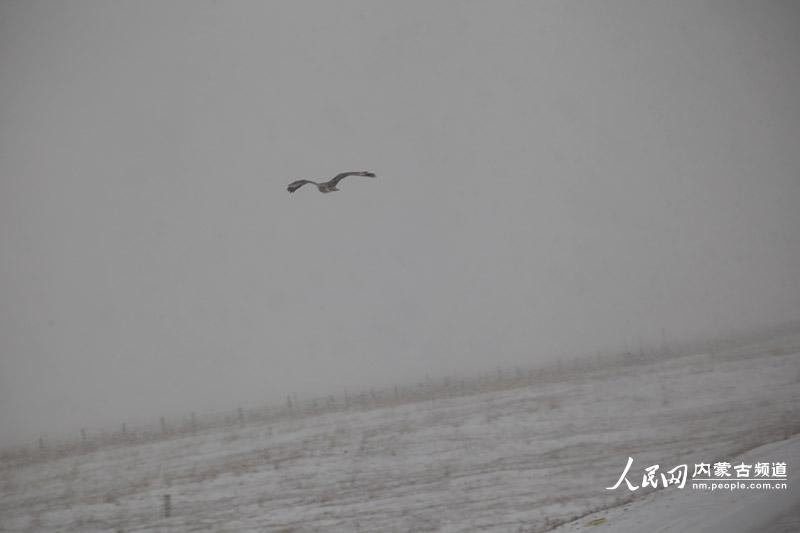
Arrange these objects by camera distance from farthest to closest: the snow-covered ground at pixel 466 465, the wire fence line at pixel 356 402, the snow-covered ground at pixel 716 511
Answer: the wire fence line at pixel 356 402 → the snow-covered ground at pixel 466 465 → the snow-covered ground at pixel 716 511

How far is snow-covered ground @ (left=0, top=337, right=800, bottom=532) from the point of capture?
12.9m

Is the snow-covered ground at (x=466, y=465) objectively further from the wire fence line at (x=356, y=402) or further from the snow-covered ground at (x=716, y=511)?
the wire fence line at (x=356, y=402)

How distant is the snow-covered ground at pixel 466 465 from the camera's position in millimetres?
12945

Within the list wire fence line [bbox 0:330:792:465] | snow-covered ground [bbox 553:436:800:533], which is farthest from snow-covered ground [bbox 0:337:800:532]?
wire fence line [bbox 0:330:792:465]

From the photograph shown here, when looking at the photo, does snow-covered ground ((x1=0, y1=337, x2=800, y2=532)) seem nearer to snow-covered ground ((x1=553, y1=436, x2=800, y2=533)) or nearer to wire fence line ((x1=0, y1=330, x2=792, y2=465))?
snow-covered ground ((x1=553, y1=436, x2=800, y2=533))

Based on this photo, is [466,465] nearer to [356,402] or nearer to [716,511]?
[716,511]

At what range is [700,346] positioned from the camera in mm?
30391

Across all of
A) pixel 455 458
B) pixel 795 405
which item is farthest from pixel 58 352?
pixel 795 405

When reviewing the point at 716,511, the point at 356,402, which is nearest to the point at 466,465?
the point at 716,511

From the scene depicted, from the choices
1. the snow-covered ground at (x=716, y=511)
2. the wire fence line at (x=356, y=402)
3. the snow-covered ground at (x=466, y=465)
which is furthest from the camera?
the wire fence line at (x=356, y=402)

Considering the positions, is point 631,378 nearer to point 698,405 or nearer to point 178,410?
point 698,405

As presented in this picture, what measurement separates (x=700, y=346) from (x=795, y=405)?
45.3 feet

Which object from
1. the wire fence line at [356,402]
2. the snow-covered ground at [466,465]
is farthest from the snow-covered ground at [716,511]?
the wire fence line at [356,402]

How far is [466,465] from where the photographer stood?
16297 millimetres
